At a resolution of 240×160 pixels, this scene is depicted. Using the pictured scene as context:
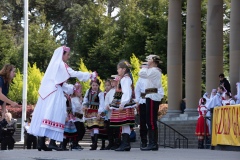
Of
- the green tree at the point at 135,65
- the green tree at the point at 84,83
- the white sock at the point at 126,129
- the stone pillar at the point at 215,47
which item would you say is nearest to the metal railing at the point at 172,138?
the stone pillar at the point at 215,47

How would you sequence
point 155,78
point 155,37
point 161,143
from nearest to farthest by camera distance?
point 155,78 < point 161,143 < point 155,37

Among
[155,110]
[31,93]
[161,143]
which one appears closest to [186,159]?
[155,110]

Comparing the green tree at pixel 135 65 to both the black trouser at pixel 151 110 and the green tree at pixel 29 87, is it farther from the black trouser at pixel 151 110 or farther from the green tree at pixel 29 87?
the black trouser at pixel 151 110

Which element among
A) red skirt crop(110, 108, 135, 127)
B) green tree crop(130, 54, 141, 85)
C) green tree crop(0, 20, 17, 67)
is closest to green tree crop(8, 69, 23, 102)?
green tree crop(0, 20, 17, 67)

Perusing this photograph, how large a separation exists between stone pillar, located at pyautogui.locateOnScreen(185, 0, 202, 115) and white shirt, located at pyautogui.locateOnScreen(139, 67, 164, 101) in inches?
709

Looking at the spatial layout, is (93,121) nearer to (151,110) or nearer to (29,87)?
(151,110)

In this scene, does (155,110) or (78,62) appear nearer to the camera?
(155,110)

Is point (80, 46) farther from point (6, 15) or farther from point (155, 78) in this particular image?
point (155, 78)

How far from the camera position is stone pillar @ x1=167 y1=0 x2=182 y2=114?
37.6m

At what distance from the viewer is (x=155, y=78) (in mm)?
17812

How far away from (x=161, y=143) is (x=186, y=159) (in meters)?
19.7

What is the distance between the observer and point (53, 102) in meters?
18.2

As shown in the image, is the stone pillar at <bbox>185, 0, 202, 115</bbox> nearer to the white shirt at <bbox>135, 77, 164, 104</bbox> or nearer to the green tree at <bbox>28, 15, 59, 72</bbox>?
the white shirt at <bbox>135, 77, 164, 104</bbox>

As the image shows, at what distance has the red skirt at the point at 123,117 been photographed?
17.8m
